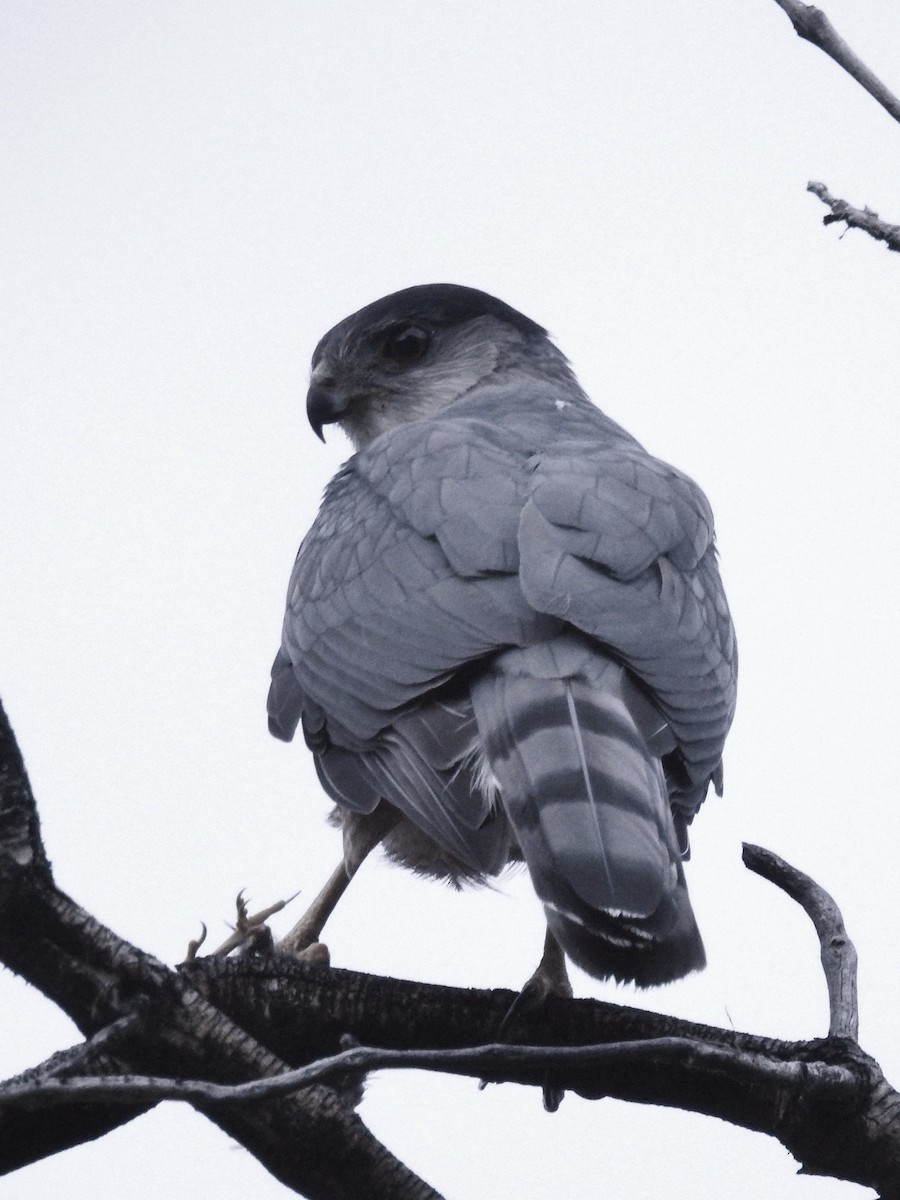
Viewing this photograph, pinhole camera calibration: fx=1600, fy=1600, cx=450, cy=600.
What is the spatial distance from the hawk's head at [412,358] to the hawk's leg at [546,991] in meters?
2.54

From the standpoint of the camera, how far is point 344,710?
3.57 meters

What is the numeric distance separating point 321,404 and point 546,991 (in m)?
2.96

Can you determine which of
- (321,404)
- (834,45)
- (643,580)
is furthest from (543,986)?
(321,404)

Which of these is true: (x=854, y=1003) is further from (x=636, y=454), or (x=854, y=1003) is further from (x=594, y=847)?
(x=636, y=454)

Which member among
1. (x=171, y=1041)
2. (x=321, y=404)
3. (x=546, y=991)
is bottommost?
(x=171, y=1041)

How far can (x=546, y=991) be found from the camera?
3.22 meters

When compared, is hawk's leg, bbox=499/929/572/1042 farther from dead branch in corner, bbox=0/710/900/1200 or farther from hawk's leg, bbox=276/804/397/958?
hawk's leg, bbox=276/804/397/958

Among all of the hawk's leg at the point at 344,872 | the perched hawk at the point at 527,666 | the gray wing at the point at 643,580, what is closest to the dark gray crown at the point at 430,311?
the perched hawk at the point at 527,666

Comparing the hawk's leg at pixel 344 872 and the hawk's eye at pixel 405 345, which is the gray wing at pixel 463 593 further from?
the hawk's eye at pixel 405 345

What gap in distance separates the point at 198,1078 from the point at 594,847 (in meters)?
0.77

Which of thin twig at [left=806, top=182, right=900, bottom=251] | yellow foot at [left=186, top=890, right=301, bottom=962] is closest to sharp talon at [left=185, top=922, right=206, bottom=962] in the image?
yellow foot at [left=186, top=890, right=301, bottom=962]

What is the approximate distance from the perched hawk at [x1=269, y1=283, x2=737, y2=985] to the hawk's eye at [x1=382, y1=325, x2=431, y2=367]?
3.43 feet

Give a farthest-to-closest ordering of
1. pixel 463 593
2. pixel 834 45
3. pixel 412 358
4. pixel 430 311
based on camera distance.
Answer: pixel 430 311, pixel 412 358, pixel 463 593, pixel 834 45

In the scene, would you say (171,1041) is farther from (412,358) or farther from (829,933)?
(412,358)
